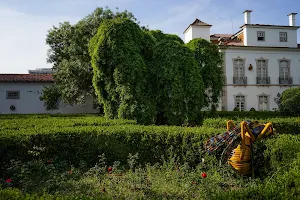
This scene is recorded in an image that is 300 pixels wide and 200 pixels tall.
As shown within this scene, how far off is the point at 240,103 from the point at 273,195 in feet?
95.0

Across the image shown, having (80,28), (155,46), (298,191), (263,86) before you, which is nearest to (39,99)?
(80,28)

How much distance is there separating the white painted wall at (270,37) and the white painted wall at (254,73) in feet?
2.26

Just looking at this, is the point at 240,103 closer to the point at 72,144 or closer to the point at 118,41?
the point at 118,41

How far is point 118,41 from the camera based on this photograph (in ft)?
41.8

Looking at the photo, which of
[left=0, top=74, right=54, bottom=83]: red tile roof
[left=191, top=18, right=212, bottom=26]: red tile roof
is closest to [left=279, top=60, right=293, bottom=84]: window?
[left=191, top=18, right=212, bottom=26]: red tile roof

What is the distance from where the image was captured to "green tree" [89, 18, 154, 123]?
12297 millimetres

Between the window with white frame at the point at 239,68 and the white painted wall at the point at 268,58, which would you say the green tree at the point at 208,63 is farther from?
the window with white frame at the point at 239,68

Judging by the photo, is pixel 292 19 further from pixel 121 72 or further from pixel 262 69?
pixel 121 72

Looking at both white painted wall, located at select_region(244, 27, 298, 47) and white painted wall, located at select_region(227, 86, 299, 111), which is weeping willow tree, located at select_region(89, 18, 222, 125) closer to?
white painted wall, located at select_region(227, 86, 299, 111)

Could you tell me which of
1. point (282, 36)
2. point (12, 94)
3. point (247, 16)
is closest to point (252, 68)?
point (282, 36)

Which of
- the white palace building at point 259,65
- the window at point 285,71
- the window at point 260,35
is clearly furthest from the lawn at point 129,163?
the window at point 285,71

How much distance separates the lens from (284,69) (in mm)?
31969

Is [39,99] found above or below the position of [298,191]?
above

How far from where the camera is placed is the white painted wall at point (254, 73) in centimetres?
3053
